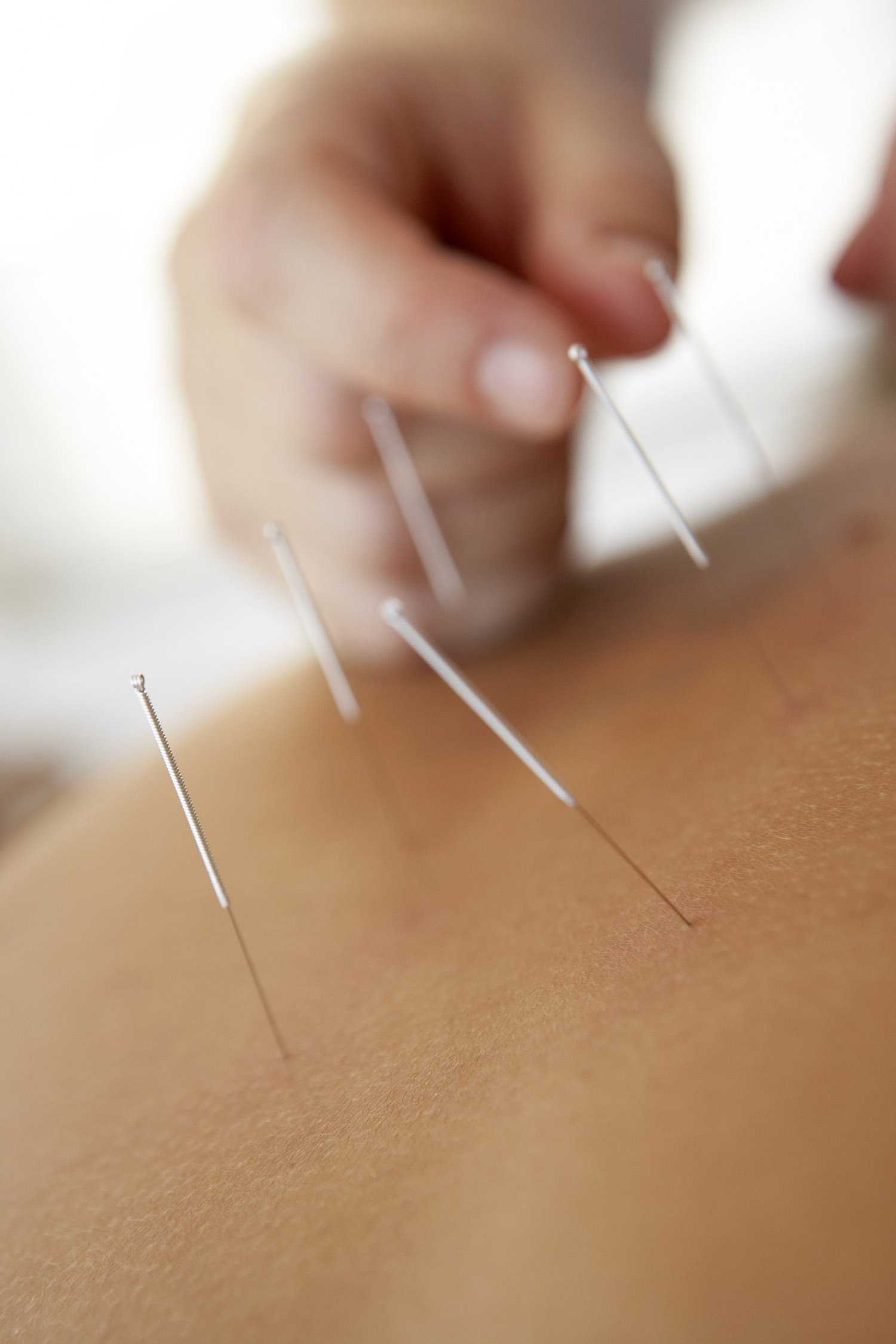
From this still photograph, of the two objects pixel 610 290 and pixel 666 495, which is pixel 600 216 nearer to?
pixel 610 290

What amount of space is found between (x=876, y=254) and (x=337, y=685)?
0.66 metres

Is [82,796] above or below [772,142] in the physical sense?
below

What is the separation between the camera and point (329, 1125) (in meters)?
0.43

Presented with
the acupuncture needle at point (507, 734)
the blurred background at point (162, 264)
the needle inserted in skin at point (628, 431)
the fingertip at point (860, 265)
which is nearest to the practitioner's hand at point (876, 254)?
the fingertip at point (860, 265)

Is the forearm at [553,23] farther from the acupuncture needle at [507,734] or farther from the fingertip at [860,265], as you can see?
the acupuncture needle at [507,734]

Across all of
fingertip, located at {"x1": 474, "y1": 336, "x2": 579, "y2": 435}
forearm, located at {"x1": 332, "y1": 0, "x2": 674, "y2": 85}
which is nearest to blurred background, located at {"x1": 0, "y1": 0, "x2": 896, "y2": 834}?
forearm, located at {"x1": 332, "y1": 0, "x2": 674, "y2": 85}

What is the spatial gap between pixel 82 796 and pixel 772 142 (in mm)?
2440

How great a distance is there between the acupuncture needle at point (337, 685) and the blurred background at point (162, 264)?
137 centimetres

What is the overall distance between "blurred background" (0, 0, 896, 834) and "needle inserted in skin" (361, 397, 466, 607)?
119 cm

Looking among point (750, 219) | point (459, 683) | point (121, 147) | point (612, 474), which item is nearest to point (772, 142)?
point (750, 219)

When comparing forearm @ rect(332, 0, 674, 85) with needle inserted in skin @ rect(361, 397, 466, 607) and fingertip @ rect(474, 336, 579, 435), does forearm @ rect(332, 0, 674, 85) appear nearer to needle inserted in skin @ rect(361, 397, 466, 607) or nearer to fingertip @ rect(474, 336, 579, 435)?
needle inserted in skin @ rect(361, 397, 466, 607)

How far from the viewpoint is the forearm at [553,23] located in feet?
5.69

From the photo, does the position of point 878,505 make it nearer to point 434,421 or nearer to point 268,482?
point 434,421

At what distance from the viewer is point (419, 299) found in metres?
0.76
